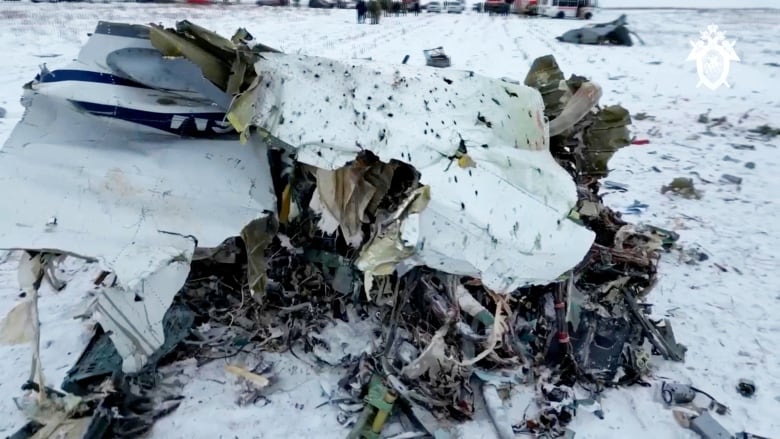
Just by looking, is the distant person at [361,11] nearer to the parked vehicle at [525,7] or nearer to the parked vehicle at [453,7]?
the parked vehicle at [453,7]

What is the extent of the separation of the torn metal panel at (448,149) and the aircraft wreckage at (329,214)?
0.01 metres

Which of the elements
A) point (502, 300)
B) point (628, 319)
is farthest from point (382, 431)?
point (628, 319)

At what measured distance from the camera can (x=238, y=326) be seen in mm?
3299

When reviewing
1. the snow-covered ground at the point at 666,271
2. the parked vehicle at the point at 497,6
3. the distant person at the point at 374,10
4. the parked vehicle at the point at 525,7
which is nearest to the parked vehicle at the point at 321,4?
the distant person at the point at 374,10

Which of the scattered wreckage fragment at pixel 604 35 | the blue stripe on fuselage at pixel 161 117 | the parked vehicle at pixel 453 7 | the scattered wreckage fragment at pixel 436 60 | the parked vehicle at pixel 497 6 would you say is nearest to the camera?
the blue stripe on fuselage at pixel 161 117

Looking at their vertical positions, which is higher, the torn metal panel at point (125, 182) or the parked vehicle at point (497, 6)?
the parked vehicle at point (497, 6)

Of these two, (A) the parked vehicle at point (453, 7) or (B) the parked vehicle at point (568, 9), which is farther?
(A) the parked vehicle at point (453, 7)

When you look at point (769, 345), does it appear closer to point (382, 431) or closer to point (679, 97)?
point (382, 431)

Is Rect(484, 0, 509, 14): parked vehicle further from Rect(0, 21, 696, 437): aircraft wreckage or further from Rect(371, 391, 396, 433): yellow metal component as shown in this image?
Rect(371, 391, 396, 433): yellow metal component

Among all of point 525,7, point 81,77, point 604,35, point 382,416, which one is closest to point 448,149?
point 382,416

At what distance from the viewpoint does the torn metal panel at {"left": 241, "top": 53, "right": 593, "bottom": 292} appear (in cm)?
247

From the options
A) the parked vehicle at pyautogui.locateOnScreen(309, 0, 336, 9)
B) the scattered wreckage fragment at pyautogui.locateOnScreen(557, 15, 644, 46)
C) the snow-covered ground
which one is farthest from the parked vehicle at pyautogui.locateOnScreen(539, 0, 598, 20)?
the snow-covered ground

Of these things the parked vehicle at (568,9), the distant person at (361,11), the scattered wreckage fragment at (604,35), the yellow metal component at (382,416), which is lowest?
the yellow metal component at (382,416)

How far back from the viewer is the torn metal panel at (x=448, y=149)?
247cm
